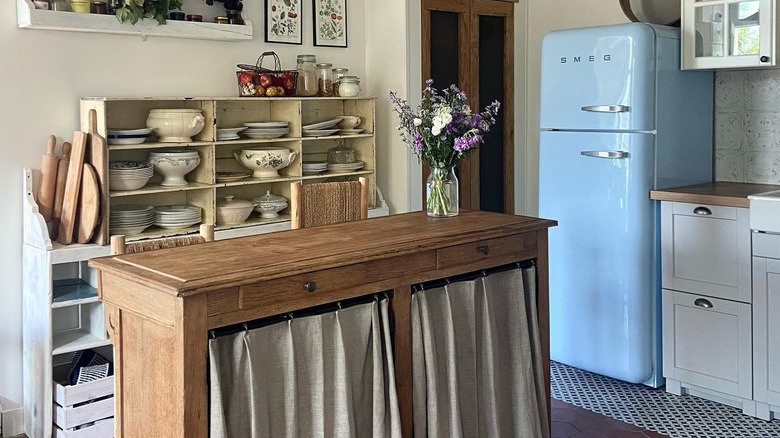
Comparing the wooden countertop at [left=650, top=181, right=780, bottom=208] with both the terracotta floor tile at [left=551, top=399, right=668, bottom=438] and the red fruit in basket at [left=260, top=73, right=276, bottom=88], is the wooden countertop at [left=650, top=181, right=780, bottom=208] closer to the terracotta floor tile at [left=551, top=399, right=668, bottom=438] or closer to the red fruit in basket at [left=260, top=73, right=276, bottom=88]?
the terracotta floor tile at [left=551, top=399, right=668, bottom=438]

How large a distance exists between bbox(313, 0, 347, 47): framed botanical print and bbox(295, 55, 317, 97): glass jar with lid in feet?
0.80

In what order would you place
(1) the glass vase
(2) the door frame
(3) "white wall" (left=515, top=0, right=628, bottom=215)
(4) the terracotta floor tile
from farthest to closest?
(3) "white wall" (left=515, top=0, right=628, bottom=215)
(2) the door frame
(4) the terracotta floor tile
(1) the glass vase

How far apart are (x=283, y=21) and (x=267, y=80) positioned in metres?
0.48

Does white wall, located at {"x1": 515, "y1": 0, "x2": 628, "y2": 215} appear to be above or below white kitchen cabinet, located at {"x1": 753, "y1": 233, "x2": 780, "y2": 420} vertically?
above

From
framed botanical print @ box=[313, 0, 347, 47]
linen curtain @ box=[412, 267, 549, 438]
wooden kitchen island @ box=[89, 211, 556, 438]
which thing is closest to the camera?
wooden kitchen island @ box=[89, 211, 556, 438]

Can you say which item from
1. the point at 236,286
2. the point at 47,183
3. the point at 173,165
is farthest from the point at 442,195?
the point at 47,183

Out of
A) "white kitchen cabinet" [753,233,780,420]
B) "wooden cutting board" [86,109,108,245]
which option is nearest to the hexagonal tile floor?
"white kitchen cabinet" [753,233,780,420]

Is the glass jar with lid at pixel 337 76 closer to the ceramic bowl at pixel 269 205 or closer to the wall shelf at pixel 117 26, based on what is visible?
the wall shelf at pixel 117 26

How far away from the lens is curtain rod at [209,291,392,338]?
7.07ft

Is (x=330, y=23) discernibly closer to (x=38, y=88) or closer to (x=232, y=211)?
(x=232, y=211)

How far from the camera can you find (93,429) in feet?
11.4

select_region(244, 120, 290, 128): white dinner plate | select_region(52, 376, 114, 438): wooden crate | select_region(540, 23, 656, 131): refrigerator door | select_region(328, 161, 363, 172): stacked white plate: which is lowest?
select_region(52, 376, 114, 438): wooden crate

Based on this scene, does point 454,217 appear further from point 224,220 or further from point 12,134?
point 12,134

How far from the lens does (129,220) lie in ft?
12.0
